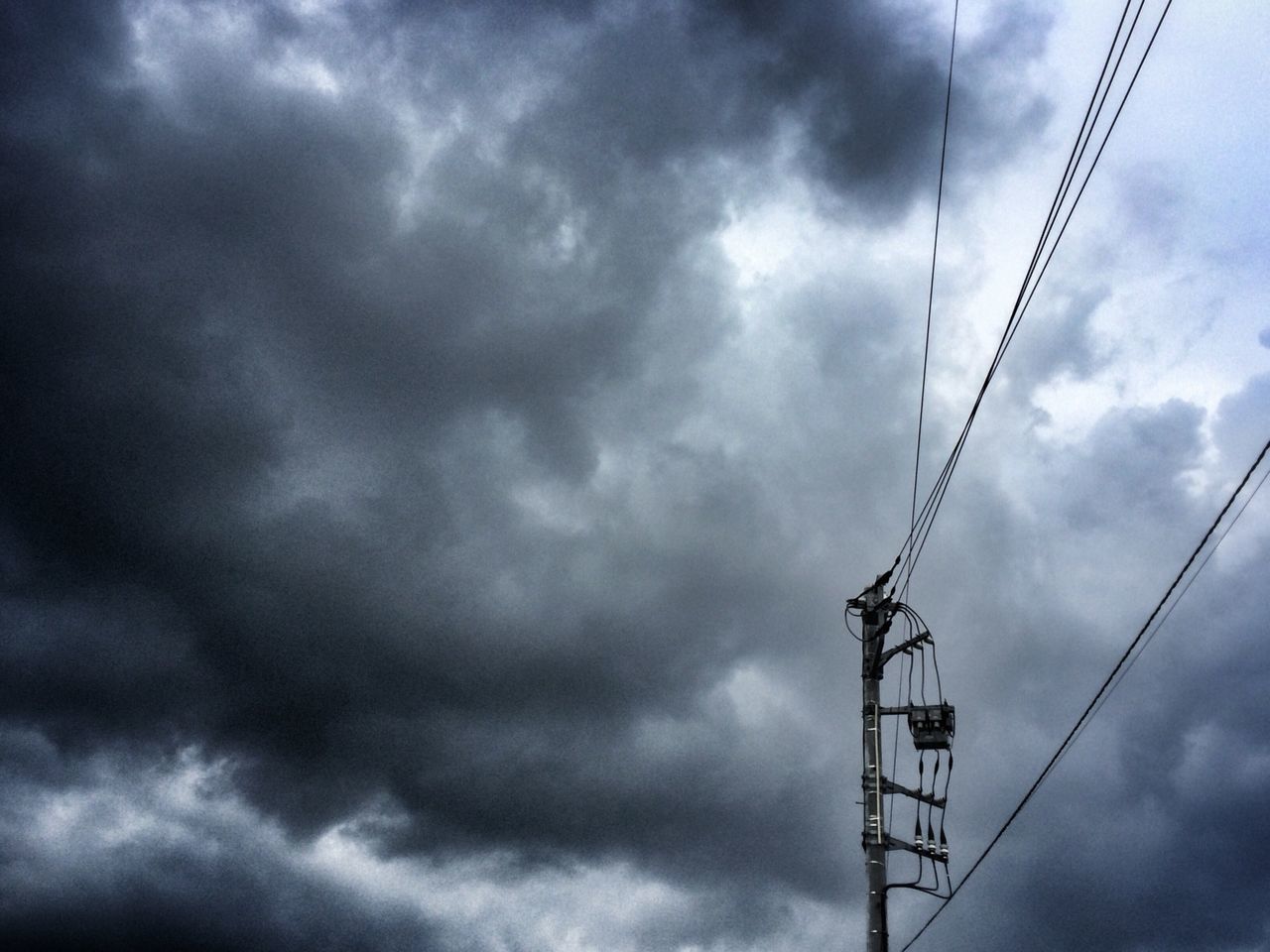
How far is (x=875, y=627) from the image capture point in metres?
23.3

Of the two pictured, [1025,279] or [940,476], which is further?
[940,476]

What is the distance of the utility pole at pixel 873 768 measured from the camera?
69.1 feet

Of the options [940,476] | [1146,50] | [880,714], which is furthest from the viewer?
[880,714]

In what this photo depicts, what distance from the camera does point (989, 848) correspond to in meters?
22.3

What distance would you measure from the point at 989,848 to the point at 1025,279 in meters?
13.5

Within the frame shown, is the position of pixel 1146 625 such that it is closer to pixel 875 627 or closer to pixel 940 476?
pixel 940 476

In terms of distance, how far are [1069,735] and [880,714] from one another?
522cm

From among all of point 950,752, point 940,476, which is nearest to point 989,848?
point 950,752

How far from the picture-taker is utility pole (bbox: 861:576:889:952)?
829 inches

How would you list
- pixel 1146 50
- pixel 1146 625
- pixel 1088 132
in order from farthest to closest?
pixel 1146 625 → pixel 1088 132 → pixel 1146 50

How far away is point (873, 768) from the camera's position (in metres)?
22.3

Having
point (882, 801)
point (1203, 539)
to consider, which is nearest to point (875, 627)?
point (882, 801)

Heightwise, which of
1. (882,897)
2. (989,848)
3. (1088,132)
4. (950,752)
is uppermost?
(1088,132)

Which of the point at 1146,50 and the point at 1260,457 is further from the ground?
the point at 1146,50
